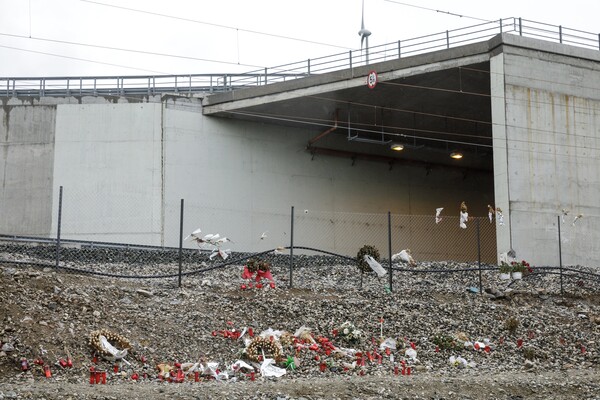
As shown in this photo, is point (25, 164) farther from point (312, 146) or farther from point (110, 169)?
point (312, 146)

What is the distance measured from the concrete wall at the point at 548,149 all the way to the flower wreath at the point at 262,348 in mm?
12580

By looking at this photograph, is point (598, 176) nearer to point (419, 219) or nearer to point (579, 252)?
point (579, 252)

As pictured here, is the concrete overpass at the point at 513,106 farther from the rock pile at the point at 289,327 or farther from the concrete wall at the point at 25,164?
the concrete wall at the point at 25,164

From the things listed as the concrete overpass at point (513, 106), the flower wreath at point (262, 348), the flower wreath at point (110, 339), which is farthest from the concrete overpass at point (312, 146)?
the flower wreath at point (110, 339)

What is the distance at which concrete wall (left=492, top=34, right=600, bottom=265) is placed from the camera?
2566cm

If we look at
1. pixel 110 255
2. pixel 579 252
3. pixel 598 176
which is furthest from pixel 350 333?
pixel 598 176

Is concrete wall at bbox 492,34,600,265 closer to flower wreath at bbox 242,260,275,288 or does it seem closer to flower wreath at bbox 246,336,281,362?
flower wreath at bbox 242,260,275,288

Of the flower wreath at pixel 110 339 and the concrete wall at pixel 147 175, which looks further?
the concrete wall at pixel 147 175

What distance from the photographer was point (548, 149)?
2661cm

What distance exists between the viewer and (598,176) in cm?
2742

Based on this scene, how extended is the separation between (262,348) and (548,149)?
15.4 meters

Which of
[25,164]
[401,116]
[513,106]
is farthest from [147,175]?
[513,106]

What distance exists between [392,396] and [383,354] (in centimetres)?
302

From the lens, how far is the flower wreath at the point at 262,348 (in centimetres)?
1432
